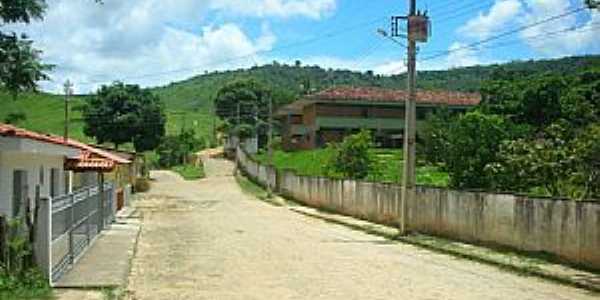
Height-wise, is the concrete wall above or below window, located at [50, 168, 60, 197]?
below

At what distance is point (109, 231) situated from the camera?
28.3 metres

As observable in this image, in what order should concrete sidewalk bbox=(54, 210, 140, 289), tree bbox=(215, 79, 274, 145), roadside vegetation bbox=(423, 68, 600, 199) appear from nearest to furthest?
concrete sidewalk bbox=(54, 210, 140, 289) → roadside vegetation bbox=(423, 68, 600, 199) → tree bbox=(215, 79, 274, 145)

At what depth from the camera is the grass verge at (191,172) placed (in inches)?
3275

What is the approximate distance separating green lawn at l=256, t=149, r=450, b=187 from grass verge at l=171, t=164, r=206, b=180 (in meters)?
6.29

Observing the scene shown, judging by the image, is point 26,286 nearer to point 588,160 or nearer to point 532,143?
point 588,160

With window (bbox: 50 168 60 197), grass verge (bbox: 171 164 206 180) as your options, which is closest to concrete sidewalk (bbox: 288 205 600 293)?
window (bbox: 50 168 60 197)

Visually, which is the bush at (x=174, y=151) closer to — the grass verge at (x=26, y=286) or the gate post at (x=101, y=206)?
the gate post at (x=101, y=206)

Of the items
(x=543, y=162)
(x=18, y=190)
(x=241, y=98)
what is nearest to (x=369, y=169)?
(x=543, y=162)

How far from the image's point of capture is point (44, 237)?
14.3 metres

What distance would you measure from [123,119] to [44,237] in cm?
6551

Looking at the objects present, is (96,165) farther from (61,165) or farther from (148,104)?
(148,104)

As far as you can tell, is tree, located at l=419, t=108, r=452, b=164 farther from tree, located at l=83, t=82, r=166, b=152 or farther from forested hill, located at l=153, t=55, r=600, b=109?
tree, located at l=83, t=82, r=166, b=152

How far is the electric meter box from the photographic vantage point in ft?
94.6

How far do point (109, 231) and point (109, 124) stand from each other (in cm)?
5277
